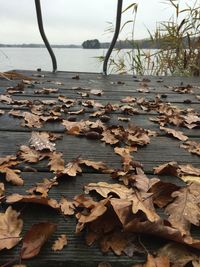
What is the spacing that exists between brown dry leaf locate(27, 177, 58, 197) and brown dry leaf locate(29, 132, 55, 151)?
0.36 m

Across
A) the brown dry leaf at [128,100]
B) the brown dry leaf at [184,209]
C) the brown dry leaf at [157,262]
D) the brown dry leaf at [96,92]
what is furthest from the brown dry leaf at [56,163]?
the brown dry leaf at [96,92]

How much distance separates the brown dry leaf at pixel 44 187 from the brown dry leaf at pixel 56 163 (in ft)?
0.31

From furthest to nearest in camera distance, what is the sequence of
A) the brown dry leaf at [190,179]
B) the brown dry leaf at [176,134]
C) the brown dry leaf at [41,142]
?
the brown dry leaf at [176,134] < the brown dry leaf at [41,142] < the brown dry leaf at [190,179]

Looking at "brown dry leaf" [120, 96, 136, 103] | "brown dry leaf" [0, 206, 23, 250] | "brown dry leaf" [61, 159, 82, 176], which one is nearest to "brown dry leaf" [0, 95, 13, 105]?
"brown dry leaf" [120, 96, 136, 103]

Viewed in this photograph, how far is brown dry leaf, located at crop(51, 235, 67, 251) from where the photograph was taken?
3.33 ft

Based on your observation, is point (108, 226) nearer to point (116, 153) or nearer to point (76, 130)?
point (116, 153)

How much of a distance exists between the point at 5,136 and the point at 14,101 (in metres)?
0.89

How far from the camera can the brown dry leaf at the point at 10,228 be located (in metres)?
1.00

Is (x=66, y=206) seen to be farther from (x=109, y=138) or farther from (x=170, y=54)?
(x=170, y=54)

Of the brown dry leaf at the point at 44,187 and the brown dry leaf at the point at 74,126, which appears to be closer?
the brown dry leaf at the point at 44,187

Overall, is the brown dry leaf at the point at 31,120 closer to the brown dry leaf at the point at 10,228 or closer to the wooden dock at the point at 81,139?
the wooden dock at the point at 81,139

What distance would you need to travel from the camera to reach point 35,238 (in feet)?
3.37

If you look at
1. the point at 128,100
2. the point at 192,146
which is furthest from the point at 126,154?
the point at 128,100

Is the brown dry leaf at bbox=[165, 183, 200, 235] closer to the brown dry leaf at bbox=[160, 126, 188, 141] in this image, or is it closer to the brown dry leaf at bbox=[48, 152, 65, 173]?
the brown dry leaf at bbox=[48, 152, 65, 173]
